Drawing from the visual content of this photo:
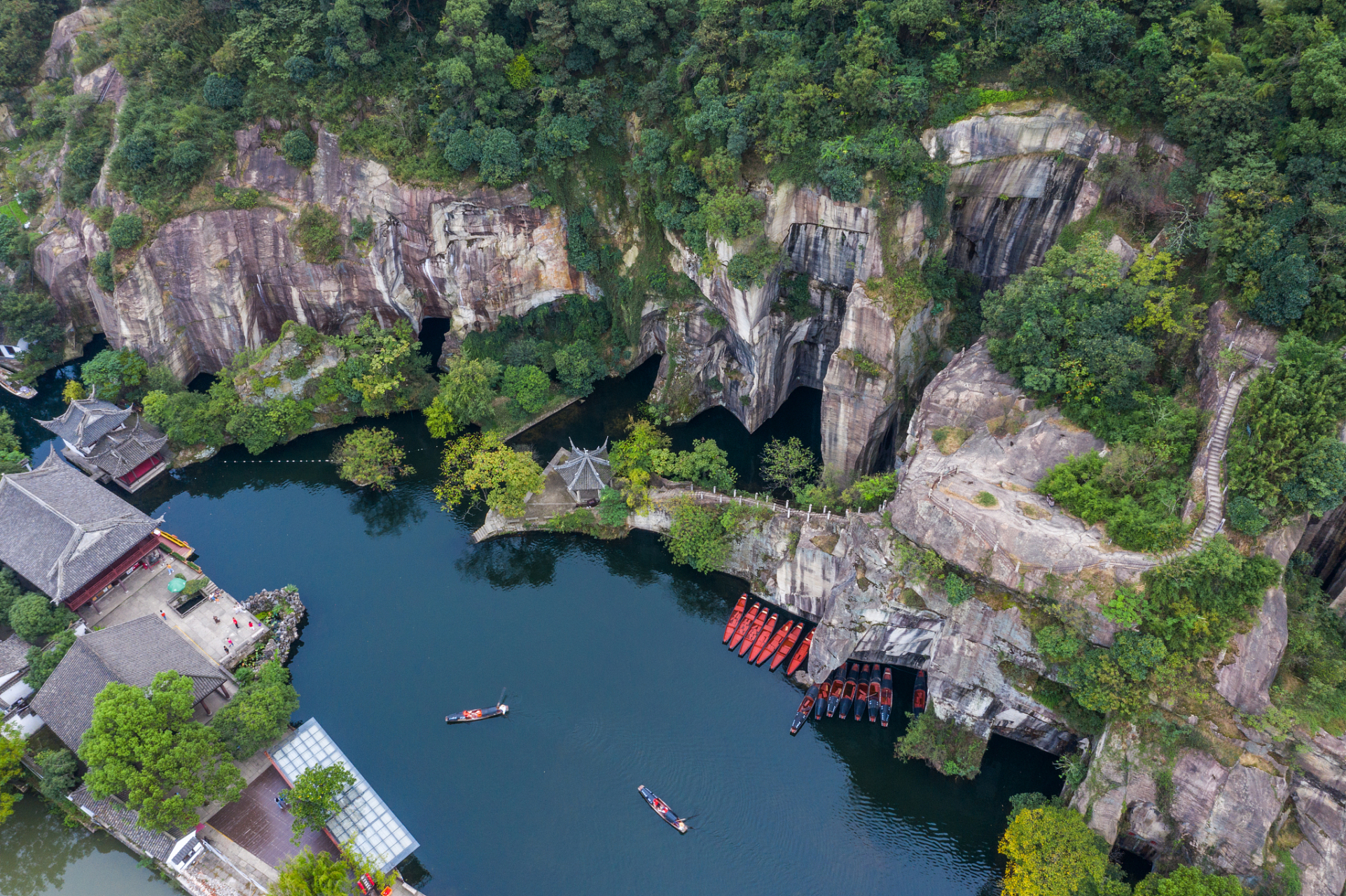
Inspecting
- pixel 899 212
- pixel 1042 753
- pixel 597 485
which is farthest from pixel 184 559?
pixel 1042 753

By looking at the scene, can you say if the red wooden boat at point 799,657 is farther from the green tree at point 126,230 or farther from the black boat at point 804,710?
the green tree at point 126,230

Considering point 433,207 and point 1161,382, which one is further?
point 433,207

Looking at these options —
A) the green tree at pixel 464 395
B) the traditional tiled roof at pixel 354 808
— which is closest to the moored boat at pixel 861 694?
the traditional tiled roof at pixel 354 808

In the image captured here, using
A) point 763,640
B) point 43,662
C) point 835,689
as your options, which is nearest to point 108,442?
point 43,662

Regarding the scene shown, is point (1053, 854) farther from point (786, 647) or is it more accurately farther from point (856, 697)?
point (786, 647)

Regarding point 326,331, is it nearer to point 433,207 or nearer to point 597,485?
point 433,207

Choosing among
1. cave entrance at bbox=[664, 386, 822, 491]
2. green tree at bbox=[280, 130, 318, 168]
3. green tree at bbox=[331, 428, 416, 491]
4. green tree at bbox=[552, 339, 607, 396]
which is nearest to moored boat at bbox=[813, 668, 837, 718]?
cave entrance at bbox=[664, 386, 822, 491]
